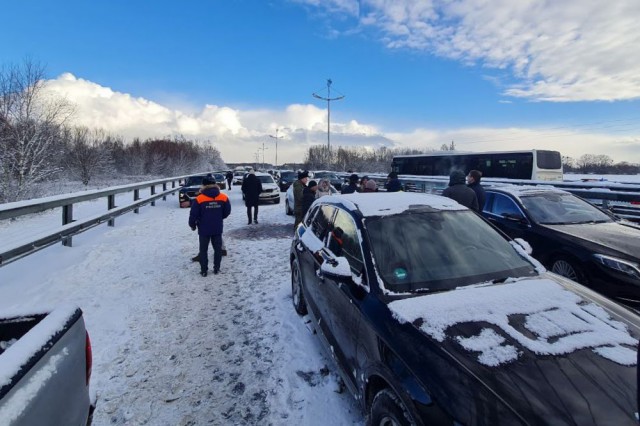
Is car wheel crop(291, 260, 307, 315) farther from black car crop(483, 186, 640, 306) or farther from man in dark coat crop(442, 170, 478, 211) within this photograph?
black car crop(483, 186, 640, 306)

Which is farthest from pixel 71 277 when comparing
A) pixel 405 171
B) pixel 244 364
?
pixel 405 171

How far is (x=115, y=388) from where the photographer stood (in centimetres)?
328

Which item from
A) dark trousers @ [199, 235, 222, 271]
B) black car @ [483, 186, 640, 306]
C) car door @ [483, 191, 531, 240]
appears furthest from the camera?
dark trousers @ [199, 235, 222, 271]

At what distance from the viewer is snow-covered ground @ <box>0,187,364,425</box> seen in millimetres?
3037

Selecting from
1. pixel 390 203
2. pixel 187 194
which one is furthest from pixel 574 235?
pixel 187 194

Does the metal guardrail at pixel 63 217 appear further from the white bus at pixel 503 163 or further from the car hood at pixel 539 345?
the white bus at pixel 503 163

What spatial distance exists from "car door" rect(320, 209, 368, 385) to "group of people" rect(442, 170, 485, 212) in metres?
3.60

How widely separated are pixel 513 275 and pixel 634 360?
1.09 m

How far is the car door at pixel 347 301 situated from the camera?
107 inches

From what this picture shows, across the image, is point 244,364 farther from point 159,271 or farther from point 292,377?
point 159,271

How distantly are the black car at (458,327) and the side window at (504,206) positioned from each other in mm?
3219

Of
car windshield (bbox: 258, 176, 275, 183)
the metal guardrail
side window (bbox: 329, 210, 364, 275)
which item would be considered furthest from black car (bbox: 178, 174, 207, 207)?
side window (bbox: 329, 210, 364, 275)

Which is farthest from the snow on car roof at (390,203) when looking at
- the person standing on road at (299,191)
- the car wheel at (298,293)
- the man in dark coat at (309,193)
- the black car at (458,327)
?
the person standing on road at (299,191)

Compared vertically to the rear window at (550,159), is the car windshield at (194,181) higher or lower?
lower
